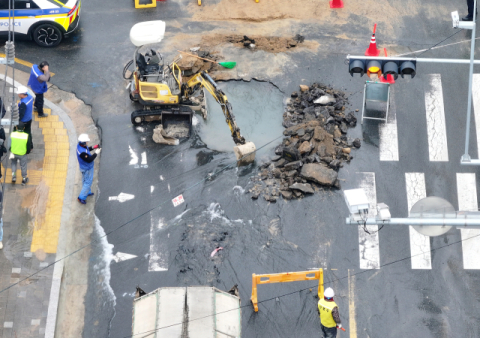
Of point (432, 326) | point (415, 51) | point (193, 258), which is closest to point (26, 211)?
point (193, 258)

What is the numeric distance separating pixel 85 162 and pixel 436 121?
964cm

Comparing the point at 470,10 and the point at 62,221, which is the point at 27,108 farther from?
the point at 470,10

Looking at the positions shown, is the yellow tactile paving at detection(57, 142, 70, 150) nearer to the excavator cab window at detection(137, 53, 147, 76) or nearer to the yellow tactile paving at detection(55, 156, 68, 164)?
the yellow tactile paving at detection(55, 156, 68, 164)

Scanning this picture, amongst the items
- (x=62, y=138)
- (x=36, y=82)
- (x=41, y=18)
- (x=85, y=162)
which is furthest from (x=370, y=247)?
(x=41, y=18)

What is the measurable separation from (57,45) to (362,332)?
12.9 metres

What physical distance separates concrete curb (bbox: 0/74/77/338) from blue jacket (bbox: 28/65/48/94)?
3.16ft

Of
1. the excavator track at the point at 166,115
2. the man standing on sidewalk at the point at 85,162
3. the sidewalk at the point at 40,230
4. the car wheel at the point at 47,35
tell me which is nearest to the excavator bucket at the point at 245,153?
the excavator track at the point at 166,115

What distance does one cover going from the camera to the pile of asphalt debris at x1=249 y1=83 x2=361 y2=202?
20.3m

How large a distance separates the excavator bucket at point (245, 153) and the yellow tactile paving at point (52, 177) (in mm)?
4587

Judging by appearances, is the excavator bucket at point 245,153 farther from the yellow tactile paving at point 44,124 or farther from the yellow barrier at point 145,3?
the yellow barrier at point 145,3

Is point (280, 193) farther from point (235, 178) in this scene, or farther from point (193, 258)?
point (193, 258)

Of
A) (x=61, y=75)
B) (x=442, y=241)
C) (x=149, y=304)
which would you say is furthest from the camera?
(x=61, y=75)

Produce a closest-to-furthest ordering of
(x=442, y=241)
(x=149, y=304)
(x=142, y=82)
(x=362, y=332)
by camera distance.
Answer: (x=149, y=304) < (x=362, y=332) < (x=442, y=241) < (x=142, y=82)

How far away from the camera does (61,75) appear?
23.5 m
